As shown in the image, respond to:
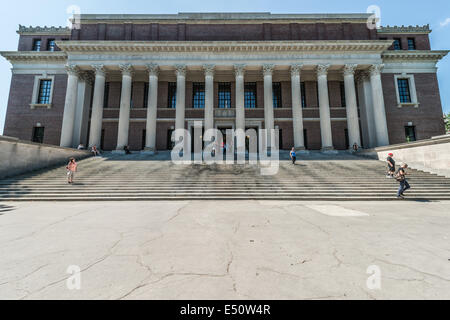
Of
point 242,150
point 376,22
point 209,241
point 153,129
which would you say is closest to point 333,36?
point 376,22

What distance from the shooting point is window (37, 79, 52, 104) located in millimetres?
25172

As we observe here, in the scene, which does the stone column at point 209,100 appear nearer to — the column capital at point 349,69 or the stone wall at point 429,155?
the column capital at point 349,69

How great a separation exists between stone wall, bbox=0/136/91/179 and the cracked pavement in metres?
11.4

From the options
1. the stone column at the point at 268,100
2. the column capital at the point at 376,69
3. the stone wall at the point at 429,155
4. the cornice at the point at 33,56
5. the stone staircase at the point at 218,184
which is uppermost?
the cornice at the point at 33,56

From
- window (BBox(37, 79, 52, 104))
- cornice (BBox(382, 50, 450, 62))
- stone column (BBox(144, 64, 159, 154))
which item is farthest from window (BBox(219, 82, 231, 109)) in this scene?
window (BBox(37, 79, 52, 104))

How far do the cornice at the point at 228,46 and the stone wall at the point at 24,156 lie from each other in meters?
12.9

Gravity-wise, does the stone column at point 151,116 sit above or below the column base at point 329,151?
above

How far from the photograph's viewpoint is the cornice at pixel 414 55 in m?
23.8

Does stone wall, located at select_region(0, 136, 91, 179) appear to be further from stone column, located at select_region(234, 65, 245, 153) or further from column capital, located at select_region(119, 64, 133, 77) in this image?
stone column, located at select_region(234, 65, 245, 153)

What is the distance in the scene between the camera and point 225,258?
2852 millimetres

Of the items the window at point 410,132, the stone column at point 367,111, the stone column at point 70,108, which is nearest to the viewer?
the stone column at point 70,108

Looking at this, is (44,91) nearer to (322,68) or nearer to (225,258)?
(225,258)

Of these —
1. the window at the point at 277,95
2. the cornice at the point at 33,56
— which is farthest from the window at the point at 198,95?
the cornice at the point at 33,56

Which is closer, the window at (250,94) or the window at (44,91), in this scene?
the window at (44,91)
